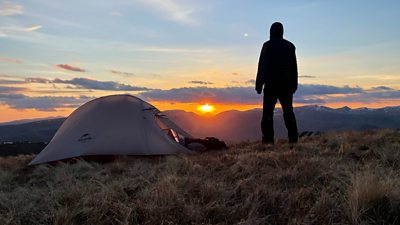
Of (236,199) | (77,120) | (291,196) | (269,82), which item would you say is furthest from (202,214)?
(77,120)

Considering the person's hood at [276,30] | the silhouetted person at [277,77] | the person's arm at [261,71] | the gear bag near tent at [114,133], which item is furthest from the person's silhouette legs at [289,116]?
the gear bag near tent at [114,133]

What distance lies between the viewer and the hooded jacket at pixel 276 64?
10.1 metres

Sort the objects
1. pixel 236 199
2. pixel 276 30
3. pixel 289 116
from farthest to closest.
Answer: pixel 289 116 → pixel 276 30 → pixel 236 199

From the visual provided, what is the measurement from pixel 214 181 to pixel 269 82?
5.28m

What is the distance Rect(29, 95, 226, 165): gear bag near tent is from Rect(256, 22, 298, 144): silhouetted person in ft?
7.54

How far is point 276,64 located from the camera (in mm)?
10156

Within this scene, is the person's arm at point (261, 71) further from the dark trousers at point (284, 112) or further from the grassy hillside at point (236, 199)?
the grassy hillside at point (236, 199)

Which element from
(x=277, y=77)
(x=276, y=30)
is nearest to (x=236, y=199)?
(x=277, y=77)

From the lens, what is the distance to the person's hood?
10258 mm

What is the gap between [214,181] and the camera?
541cm

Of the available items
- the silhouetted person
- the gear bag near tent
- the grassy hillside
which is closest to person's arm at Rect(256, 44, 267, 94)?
the silhouetted person

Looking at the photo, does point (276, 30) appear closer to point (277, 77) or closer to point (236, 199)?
point (277, 77)

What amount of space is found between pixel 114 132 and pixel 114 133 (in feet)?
0.11

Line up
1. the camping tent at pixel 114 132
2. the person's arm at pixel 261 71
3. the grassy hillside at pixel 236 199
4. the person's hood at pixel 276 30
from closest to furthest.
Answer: the grassy hillside at pixel 236 199
the camping tent at pixel 114 132
the person's arm at pixel 261 71
the person's hood at pixel 276 30
